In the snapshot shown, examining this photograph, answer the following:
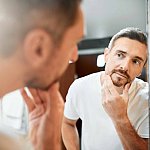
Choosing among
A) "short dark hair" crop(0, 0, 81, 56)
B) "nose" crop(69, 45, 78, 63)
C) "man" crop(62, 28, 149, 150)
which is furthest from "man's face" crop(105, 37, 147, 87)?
"short dark hair" crop(0, 0, 81, 56)

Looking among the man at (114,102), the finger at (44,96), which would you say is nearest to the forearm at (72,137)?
the man at (114,102)

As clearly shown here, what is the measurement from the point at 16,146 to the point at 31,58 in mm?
366

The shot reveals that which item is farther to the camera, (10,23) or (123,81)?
(123,81)

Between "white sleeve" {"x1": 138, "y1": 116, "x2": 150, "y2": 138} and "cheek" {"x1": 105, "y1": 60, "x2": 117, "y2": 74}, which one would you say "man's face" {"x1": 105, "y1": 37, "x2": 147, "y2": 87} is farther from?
"white sleeve" {"x1": 138, "y1": 116, "x2": 150, "y2": 138}

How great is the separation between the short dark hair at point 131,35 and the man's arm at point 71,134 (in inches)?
15.3

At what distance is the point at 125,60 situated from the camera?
1.39 meters

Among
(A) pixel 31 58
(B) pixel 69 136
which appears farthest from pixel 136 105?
(A) pixel 31 58

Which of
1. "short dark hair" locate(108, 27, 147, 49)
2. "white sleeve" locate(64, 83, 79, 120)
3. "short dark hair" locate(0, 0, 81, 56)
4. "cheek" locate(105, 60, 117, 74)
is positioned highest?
"short dark hair" locate(0, 0, 81, 56)

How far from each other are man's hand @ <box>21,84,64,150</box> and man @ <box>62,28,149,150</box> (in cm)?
7

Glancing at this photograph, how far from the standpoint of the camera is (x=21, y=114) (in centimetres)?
137

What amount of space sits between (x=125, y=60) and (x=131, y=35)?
117mm

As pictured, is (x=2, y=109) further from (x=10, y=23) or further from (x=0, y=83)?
(x=10, y=23)

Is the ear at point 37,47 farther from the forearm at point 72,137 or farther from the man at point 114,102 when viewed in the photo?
the forearm at point 72,137

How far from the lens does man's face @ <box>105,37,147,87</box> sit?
4.54 feet
